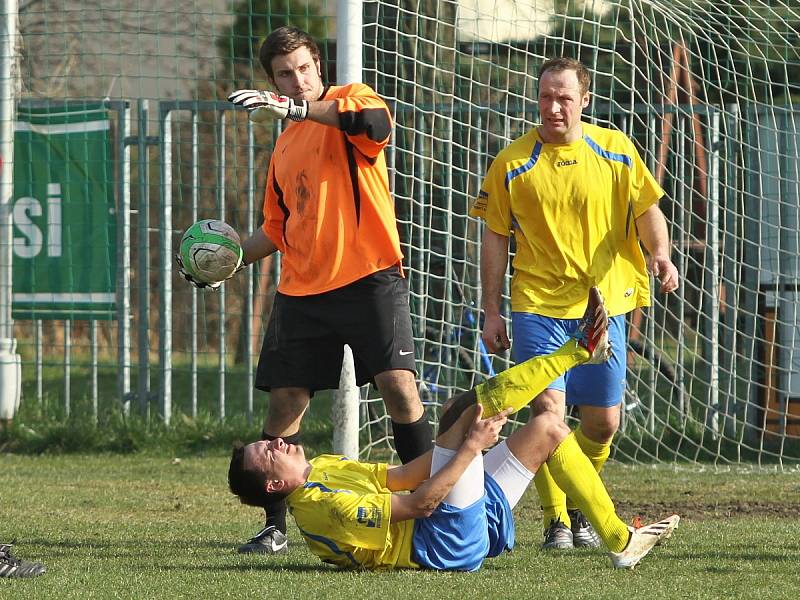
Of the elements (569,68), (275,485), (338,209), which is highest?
(569,68)

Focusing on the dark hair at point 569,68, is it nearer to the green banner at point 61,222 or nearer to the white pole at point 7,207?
the green banner at point 61,222

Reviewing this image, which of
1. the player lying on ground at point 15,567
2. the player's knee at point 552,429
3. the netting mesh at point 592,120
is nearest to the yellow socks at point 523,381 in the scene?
the player's knee at point 552,429

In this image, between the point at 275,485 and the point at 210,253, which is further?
the point at 210,253

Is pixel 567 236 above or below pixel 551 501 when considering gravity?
above

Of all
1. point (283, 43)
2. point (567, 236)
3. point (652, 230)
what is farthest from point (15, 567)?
point (652, 230)

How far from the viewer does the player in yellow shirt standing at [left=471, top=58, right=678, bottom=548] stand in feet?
17.7

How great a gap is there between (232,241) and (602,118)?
4359 mm

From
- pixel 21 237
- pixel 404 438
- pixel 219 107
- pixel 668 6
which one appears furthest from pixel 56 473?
pixel 668 6

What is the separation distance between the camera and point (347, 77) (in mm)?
6621

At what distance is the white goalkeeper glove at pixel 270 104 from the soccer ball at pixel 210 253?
736 mm

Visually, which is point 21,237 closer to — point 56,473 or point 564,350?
point 56,473

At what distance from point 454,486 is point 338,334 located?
3.31 feet

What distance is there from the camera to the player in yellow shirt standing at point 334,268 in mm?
5289

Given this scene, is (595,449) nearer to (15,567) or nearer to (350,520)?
(350,520)
